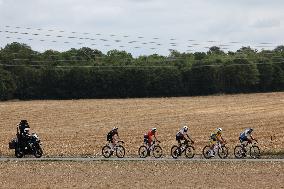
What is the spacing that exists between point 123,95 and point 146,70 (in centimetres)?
629

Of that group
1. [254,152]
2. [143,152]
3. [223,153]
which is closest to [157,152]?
[143,152]

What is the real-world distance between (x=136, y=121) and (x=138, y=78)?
40618mm

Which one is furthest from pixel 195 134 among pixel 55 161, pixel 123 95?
pixel 123 95

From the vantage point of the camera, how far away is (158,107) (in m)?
69.5

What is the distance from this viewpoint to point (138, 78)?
96250 millimetres

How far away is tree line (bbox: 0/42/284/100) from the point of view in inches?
3770

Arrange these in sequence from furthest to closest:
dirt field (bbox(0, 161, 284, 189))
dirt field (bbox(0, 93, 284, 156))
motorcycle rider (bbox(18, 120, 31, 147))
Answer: dirt field (bbox(0, 93, 284, 156)), motorcycle rider (bbox(18, 120, 31, 147)), dirt field (bbox(0, 161, 284, 189))

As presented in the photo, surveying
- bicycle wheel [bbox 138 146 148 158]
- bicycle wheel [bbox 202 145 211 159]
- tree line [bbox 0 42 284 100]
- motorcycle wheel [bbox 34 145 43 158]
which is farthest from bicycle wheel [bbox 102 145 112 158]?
tree line [bbox 0 42 284 100]

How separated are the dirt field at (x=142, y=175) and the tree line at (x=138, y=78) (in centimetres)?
6483

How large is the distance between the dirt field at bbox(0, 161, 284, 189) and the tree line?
6483 cm

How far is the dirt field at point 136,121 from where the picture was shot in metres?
39.2

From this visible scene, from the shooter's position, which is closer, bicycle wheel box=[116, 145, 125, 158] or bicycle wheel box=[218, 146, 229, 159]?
bicycle wheel box=[218, 146, 229, 159]

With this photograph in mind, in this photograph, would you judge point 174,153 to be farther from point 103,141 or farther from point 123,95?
point 123,95

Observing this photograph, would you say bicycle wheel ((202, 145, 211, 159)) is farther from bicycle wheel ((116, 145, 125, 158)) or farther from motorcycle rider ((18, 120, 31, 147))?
motorcycle rider ((18, 120, 31, 147))
